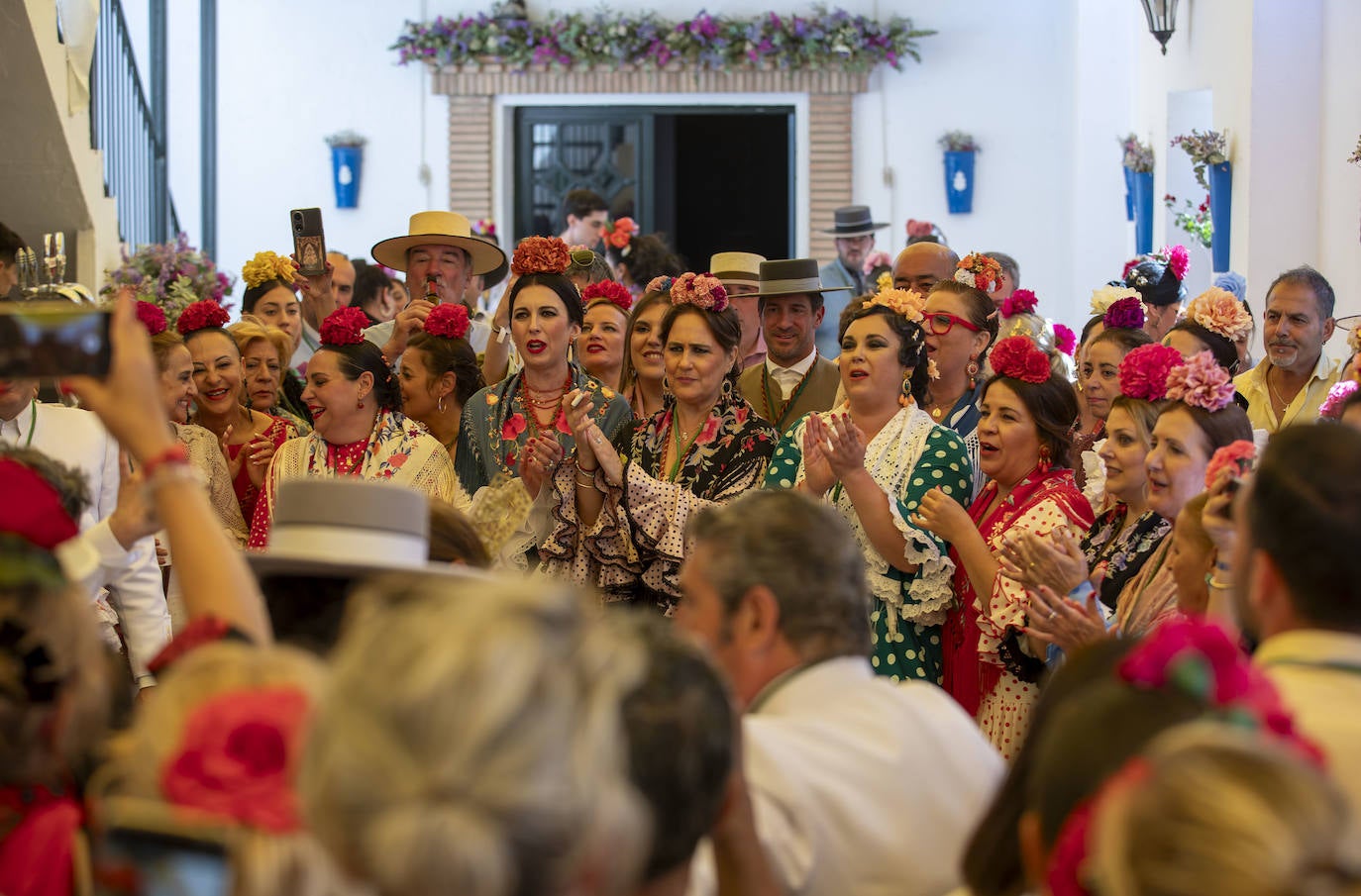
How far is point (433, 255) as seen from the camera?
575 centimetres

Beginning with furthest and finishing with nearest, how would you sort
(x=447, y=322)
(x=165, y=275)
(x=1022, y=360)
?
(x=165, y=275), (x=447, y=322), (x=1022, y=360)

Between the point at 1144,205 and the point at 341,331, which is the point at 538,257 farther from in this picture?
the point at 1144,205

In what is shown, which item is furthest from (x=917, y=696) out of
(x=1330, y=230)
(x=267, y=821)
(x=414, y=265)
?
(x=1330, y=230)

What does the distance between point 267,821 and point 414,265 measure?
4675mm

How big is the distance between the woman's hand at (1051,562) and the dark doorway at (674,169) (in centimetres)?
791

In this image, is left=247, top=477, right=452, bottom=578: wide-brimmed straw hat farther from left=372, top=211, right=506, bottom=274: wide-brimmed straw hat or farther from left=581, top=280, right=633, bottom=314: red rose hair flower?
left=372, top=211, right=506, bottom=274: wide-brimmed straw hat

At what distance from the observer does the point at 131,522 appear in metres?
2.46

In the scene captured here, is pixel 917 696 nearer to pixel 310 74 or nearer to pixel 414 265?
pixel 414 265

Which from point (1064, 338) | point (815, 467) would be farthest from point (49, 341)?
point (1064, 338)

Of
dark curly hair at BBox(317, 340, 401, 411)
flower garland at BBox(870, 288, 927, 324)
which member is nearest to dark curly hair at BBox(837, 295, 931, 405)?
flower garland at BBox(870, 288, 927, 324)

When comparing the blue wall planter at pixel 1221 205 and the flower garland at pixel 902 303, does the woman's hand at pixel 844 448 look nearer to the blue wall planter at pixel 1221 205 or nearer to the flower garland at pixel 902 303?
the flower garland at pixel 902 303

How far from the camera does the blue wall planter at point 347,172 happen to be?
440 inches

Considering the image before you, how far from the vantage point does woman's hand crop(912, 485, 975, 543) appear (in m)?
3.64

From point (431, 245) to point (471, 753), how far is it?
4.88 metres
